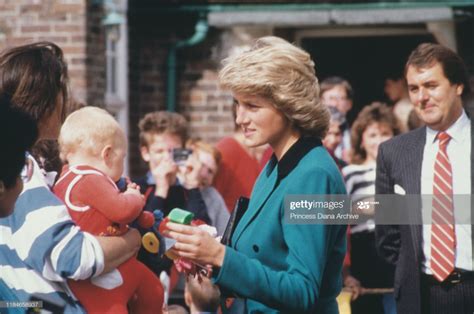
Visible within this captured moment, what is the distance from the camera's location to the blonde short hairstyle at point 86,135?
13.1ft

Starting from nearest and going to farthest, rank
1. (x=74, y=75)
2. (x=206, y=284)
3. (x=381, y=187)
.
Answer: (x=381, y=187) → (x=206, y=284) → (x=74, y=75)

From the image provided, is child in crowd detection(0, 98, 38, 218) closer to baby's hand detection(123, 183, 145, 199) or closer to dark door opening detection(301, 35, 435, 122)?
baby's hand detection(123, 183, 145, 199)

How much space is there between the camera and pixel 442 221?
4844 millimetres

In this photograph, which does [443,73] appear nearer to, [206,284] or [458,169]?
[458,169]

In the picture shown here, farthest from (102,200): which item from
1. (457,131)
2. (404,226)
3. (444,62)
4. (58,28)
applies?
(58,28)

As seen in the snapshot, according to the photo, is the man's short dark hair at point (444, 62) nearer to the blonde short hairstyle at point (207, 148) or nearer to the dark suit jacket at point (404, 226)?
the dark suit jacket at point (404, 226)

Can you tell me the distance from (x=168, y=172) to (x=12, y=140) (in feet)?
11.1

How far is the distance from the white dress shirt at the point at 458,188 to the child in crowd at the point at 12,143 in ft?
8.00

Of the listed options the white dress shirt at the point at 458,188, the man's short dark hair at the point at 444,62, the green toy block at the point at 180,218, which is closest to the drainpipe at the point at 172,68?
the man's short dark hair at the point at 444,62

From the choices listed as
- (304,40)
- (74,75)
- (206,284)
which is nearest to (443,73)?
(206,284)

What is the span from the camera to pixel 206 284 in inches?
225

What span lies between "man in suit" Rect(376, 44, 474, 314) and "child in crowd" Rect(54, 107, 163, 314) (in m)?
1.34

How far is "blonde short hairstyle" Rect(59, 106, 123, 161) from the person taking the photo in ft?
13.1

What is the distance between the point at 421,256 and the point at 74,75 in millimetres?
4247
